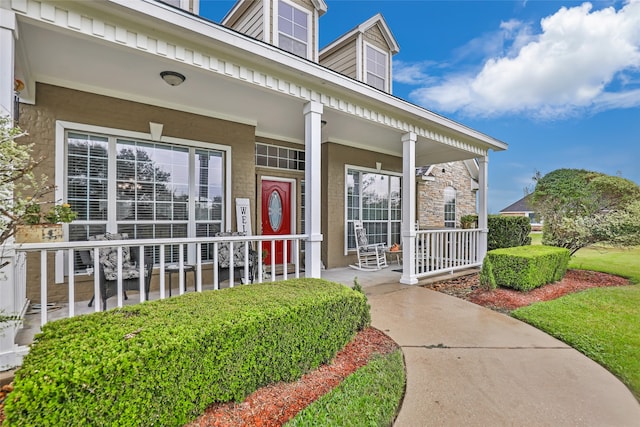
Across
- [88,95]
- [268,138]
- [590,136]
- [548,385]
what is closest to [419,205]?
[268,138]

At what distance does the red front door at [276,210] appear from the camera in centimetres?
656

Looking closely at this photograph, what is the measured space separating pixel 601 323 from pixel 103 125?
7.49m

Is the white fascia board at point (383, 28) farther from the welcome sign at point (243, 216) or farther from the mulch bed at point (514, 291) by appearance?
the mulch bed at point (514, 291)

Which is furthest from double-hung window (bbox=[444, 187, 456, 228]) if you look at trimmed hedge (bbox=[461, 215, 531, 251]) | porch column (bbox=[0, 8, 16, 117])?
porch column (bbox=[0, 8, 16, 117])

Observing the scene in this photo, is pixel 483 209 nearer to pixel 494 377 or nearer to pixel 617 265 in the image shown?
pixel 617 265

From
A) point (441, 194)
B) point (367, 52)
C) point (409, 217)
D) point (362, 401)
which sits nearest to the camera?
point (362, 401)

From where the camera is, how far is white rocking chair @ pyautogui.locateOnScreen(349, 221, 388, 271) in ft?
23.7

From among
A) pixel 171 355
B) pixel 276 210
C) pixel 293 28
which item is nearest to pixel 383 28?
pixel 293 28

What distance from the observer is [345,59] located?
7469 millimetres

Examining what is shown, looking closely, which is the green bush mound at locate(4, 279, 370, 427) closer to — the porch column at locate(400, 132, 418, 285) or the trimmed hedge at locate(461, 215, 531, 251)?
the porch column at locate(400, 132, 418, 285)


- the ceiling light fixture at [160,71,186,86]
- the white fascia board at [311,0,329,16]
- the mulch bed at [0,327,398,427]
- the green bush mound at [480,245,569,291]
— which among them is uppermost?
the white fascia board at [311,0,329,16]

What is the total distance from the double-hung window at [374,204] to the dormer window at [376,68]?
227 cm

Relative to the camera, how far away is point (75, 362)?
149cm

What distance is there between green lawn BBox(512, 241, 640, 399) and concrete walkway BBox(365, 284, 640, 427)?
0.59ft
